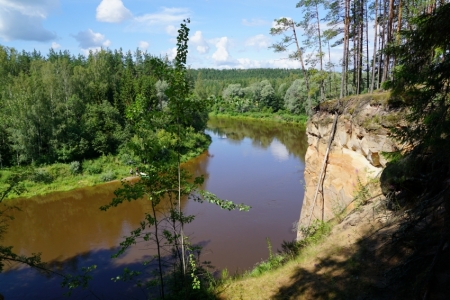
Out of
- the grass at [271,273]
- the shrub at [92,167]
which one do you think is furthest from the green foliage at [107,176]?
the grass at [271,273]

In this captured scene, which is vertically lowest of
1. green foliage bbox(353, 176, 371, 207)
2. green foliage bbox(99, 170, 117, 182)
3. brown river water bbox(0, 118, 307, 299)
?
brown river water bbox(0, 118, 307, 299)

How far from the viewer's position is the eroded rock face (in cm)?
941

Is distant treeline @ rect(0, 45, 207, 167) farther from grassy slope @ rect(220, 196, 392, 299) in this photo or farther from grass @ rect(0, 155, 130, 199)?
grassy slope @ rect(220, 196, 392, 299)

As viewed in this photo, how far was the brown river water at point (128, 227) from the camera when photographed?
45.2ft

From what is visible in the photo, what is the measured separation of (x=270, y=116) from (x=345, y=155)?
50.0 metres

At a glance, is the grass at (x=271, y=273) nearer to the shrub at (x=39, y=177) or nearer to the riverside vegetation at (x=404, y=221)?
the riverside vegetation at (x=404, y=221)

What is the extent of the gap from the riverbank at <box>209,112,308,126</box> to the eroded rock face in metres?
37.6

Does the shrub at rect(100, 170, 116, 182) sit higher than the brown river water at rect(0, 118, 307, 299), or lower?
higher

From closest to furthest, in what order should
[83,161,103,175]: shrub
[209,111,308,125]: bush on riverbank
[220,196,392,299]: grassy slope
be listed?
[220,196,392,299]: grassy slope
[83,161,103,175]: shrub
[209,111,308,125]: bush on riverbank

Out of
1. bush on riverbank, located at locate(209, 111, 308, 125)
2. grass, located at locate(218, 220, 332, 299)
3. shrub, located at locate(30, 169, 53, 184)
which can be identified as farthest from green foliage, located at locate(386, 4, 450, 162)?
bush on riverbank, located at locate(209, 111, 308, 125)

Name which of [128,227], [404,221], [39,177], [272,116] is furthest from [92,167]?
[272,116]

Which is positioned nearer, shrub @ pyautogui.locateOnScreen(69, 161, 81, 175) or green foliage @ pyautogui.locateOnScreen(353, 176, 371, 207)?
green foliage @ pyautogui.locateOnScreen(353, 176, 371, 207)

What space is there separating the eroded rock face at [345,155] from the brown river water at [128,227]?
4.27m

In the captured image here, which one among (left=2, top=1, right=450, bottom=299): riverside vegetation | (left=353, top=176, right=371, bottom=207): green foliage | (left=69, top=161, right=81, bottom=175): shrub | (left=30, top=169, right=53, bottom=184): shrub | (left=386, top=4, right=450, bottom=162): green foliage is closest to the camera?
(left=386, top=4, right=450, bottom=162): green foliage
